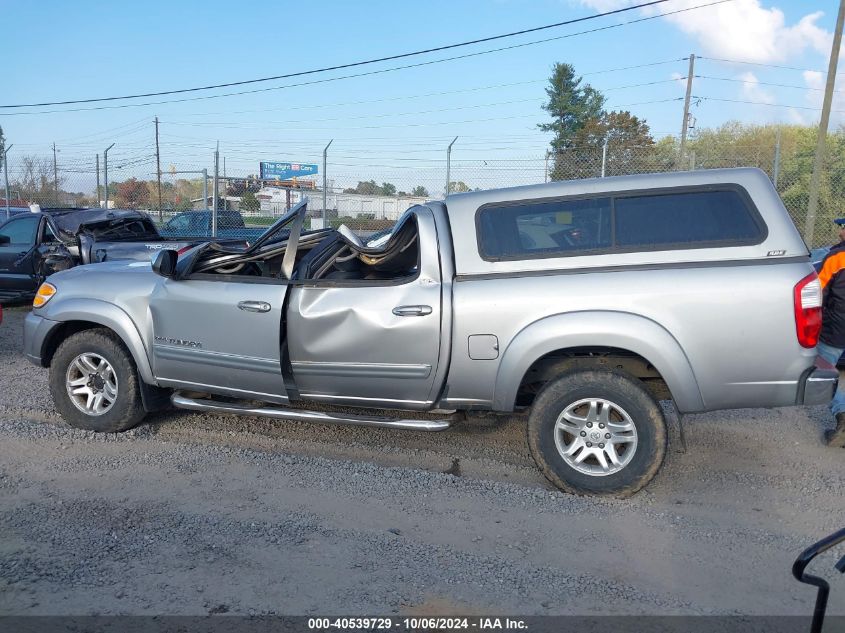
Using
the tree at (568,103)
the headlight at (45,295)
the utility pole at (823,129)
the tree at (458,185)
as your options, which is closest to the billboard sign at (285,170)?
the tree at (568,103)

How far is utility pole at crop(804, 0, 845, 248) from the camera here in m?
13.5

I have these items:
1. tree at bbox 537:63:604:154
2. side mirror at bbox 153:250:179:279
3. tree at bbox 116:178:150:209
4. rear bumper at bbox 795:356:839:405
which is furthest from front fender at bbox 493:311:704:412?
tree at bbox 537:63:604:154

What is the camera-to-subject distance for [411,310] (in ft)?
15.6

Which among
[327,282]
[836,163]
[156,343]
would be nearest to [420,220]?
[327,282]

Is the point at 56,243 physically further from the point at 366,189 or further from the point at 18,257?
the point at 366,189

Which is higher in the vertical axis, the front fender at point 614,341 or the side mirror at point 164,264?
the side mirror at point 164,264

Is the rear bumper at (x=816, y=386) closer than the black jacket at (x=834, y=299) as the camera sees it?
Yes

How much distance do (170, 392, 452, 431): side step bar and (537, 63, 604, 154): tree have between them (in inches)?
1334

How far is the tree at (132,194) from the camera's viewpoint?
23856 mm

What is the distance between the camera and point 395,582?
11.4 ft

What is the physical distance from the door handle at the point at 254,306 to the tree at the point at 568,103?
33.9 m

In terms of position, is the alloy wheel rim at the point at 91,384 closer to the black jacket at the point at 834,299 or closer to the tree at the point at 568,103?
the black jacket at the point at 834,299

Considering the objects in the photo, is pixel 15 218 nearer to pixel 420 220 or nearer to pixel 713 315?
pixel 420 220

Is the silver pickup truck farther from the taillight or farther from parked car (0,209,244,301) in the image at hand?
parked car (0,209,244,301)
